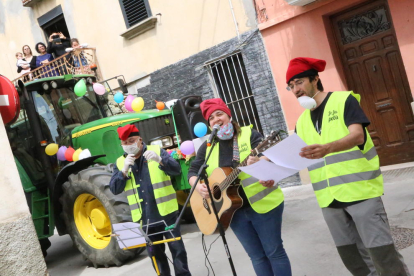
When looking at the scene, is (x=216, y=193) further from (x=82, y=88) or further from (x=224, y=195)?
(x=82, y=88)

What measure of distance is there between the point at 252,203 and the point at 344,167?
784mm

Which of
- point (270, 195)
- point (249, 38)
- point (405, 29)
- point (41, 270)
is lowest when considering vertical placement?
point (41, 270)

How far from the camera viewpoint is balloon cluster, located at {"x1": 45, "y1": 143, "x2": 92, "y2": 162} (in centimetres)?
661

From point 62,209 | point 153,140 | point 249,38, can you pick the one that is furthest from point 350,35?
point 62,209

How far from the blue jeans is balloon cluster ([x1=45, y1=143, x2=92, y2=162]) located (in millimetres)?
3596

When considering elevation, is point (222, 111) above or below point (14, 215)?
above

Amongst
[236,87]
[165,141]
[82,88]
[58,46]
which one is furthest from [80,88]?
[58,46]

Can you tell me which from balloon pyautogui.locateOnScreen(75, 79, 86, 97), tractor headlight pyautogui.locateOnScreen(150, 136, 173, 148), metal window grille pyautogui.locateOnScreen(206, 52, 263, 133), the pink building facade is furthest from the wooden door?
balloon pyautogui.locateOnScreen(75, 79, 86, 97)

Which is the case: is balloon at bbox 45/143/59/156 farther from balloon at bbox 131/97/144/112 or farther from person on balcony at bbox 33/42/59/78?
person on balcony at bbox 33/42/59/78

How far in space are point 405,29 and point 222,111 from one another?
15.9 ft

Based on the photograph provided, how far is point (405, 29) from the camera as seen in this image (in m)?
7.23

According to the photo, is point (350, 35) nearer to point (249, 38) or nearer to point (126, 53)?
point (249, 38)

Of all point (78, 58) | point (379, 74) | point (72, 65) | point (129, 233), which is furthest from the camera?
point (72, 65)

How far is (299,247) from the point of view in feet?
16.5
